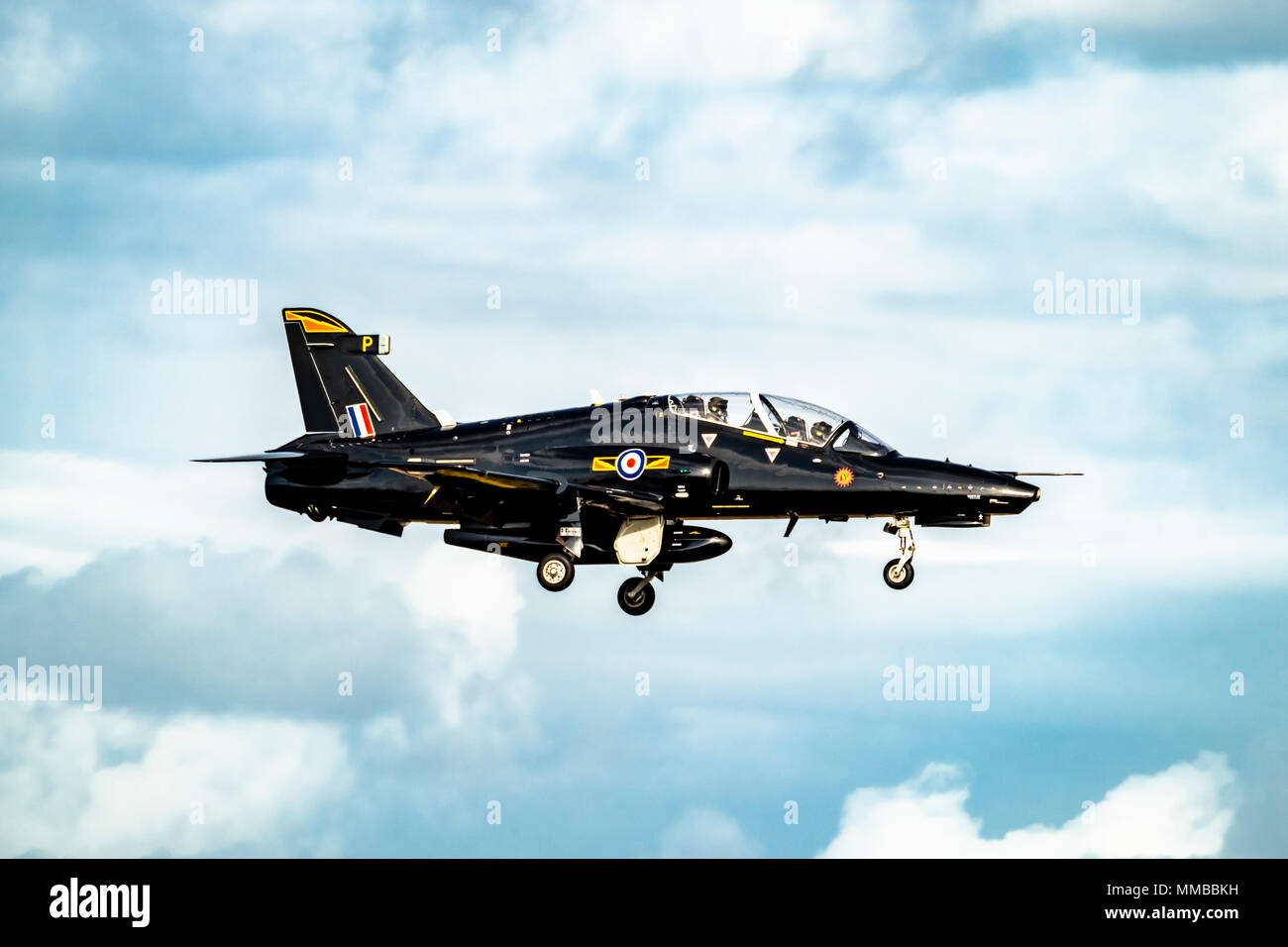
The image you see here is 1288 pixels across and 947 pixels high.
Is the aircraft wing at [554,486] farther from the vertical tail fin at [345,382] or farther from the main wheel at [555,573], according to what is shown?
the vertical tail fin at [345,382]

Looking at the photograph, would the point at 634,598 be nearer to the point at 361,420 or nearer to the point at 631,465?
the point at 631,465

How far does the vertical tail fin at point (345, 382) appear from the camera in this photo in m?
46.1

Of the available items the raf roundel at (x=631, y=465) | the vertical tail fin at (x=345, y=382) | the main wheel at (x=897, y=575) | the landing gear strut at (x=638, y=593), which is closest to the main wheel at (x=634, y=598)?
the landing gear strut at (x=638, y=593)

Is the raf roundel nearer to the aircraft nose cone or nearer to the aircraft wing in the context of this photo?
the aircraft wing

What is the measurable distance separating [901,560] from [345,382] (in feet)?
44.7

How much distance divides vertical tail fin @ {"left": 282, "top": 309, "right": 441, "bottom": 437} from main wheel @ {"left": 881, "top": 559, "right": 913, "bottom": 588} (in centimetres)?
1089

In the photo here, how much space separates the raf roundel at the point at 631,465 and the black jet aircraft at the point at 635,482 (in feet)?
0.09

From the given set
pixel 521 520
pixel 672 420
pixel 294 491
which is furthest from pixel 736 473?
pixel 294 491

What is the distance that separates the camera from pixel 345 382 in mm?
46594

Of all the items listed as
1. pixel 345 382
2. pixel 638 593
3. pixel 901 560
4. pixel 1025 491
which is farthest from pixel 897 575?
pixel 345 382

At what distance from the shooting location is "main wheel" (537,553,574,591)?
42.0 metres
